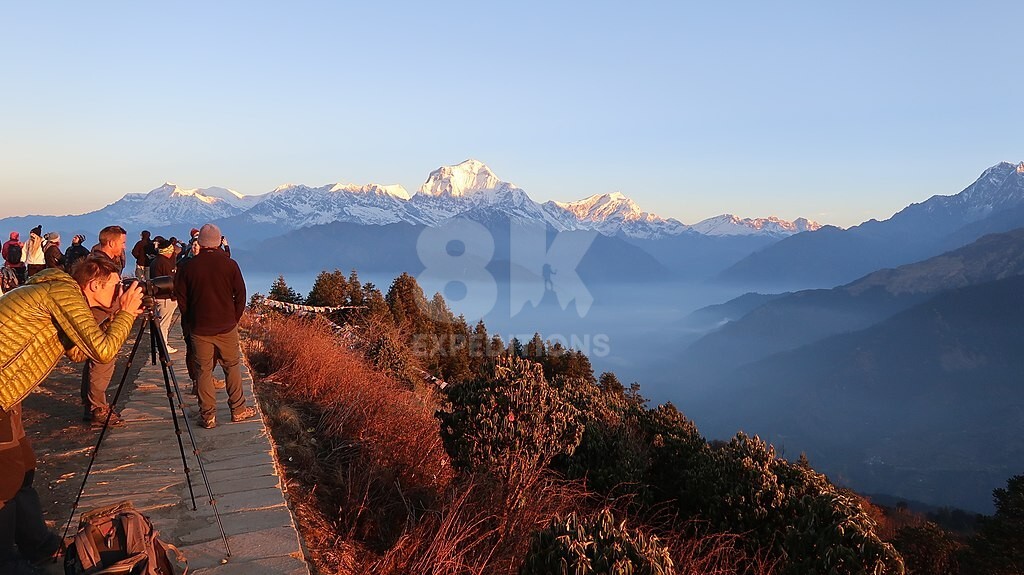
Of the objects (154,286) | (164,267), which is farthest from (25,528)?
(164,267)

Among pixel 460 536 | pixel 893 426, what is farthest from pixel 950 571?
pixel 893 426

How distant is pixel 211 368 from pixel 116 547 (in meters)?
3.07

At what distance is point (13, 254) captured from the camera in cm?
1046

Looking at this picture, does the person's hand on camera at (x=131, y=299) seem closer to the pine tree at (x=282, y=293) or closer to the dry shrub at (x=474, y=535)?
the dry shrub at (x=474, y=535)

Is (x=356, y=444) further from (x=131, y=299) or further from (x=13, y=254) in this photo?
(x=13, y=254)

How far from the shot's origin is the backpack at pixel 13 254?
34.2 ft

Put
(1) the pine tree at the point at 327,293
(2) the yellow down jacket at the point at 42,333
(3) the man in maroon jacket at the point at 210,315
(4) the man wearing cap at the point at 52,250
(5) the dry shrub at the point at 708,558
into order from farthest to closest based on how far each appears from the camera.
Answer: (1) the pine tree at the point at 327,293 → (4) the man wearing cap at the point at 52,250 → (3) the man in maroon jacket at the point at 210,315 → (5) the dry shrub at the point at 708,558 → (2) the yellow down jacket at the point at 42,333

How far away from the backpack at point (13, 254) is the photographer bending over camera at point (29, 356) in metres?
10.6

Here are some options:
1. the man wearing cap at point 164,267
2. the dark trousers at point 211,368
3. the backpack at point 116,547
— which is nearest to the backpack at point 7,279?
the man wearing cap at point 164,267

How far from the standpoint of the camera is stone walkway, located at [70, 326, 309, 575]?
300 cm

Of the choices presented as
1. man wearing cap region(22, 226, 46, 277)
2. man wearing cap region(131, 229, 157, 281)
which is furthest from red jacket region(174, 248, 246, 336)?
man wearing cap region(22, 226, 46, 277)

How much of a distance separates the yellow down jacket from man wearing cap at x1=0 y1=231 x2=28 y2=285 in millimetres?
10380

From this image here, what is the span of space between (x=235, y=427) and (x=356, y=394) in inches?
65.6

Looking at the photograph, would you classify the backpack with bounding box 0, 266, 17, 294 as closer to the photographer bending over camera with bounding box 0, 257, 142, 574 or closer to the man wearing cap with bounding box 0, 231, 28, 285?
the man wearing cap with bounding box 0, 231, 28, 285
